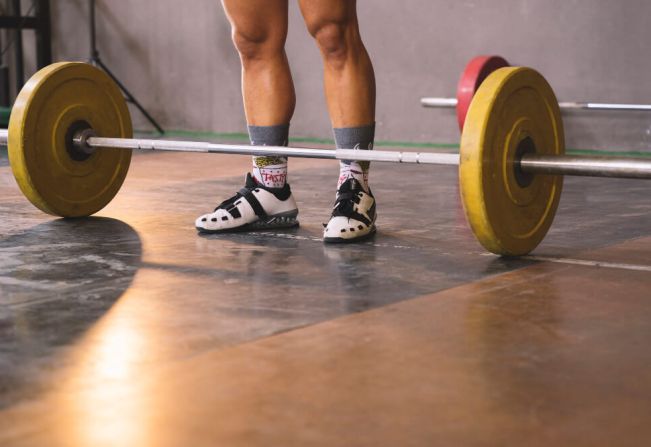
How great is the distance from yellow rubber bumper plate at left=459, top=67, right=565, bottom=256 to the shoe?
318 mm

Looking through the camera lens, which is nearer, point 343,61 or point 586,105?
point 343,61

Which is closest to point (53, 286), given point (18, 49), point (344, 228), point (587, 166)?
point (344, 228)

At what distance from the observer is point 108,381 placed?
0.98m

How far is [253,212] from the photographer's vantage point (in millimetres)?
1965

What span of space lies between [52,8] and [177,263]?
4424 millimetres

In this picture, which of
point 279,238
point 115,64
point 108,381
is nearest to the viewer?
point 108,381

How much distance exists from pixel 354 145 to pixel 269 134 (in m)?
0.19

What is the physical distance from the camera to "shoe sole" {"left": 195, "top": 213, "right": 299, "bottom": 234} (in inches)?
76.7

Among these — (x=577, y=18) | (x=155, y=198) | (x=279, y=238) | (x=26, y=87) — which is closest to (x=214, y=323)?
(x=279, y=238)

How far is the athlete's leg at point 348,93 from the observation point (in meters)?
1.86

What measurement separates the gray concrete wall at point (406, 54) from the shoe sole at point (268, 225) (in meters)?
2.28

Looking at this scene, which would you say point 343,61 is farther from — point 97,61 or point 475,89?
point 97,61

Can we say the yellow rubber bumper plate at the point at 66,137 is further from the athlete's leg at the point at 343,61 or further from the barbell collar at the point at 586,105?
the barbell collar at the point at 586,105

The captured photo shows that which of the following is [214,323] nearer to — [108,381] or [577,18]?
[108,381]
